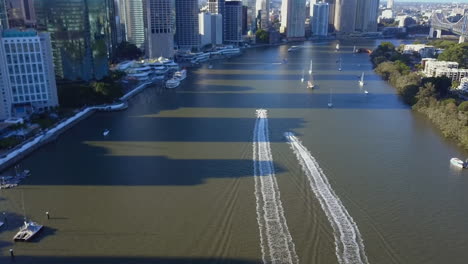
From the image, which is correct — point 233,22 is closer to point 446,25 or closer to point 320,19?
point 320,19

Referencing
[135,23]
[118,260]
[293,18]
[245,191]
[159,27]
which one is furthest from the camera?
[293,18]

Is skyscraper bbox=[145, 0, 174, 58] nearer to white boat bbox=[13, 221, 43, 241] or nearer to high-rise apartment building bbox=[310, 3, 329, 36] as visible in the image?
white boat bbox=[13, 221, 43, 241]

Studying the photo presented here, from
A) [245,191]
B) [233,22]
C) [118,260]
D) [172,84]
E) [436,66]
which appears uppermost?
[233,22]

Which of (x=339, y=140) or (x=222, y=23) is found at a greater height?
(x=222, y=23)

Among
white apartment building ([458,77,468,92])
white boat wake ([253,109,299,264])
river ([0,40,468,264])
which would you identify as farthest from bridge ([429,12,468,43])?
white boat wake ([253,109,299,264])

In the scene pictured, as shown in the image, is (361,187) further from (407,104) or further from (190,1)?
(190,1)

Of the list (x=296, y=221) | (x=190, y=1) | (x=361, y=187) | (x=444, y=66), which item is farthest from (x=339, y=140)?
(x=190, y=1)

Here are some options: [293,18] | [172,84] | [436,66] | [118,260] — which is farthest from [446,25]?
[118,260]
